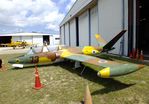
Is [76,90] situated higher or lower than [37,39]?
lower

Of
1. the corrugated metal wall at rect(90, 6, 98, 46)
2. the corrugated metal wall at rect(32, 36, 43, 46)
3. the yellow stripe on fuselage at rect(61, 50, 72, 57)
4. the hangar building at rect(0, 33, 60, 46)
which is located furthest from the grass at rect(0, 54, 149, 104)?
the corrugated metal wall at rect(32, 36, 43, 46)

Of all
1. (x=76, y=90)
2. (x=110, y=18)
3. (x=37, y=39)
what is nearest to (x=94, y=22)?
(x=110, y=18)

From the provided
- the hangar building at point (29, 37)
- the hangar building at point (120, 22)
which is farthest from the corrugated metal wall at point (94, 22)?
the hangar building at point (29, 37)

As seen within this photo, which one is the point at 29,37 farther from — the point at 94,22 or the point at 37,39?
the point at 94,22

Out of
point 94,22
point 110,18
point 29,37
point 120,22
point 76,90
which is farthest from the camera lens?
point 29,37

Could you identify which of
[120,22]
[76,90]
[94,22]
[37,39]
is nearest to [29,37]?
[37,39]

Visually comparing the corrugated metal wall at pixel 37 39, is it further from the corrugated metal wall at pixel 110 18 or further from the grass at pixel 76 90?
the grass at pixel 76 90

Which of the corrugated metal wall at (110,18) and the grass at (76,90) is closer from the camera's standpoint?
the grass at (76,90)

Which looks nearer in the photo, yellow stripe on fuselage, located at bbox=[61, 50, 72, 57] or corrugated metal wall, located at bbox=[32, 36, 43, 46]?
yellow stripe on fuselage, located at bbox=[61, 50, 72, 57]

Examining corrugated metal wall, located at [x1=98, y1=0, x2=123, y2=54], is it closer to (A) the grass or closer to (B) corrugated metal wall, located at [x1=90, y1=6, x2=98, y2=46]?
(B) corrugated metal wall, located at [x1=90, y1=6, x2=98, y2=46]

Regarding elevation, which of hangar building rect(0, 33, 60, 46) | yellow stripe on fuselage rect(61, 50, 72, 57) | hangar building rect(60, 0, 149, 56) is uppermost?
hangar building rect(0, 33, 60, 46)

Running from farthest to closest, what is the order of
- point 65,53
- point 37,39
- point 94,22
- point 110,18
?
1. point 37,39
2. point 94,22
3. point 110,18
4. point 65,53

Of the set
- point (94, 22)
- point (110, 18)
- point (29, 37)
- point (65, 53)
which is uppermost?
point (29, 37)

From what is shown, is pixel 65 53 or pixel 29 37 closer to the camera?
pixel 65 53
